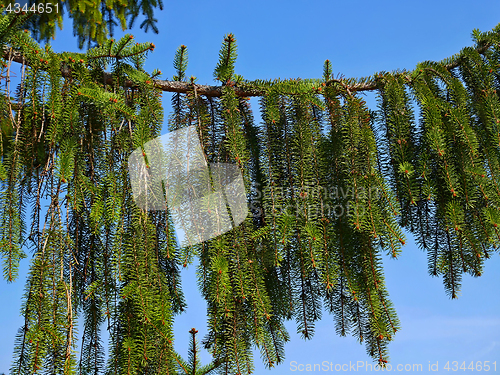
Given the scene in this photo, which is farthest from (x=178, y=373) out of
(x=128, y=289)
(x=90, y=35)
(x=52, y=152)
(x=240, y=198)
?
(x=90, y=35)

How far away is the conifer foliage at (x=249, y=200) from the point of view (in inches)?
46.3

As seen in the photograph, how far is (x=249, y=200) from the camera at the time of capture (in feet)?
4.65

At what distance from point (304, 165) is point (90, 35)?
1.42 meters

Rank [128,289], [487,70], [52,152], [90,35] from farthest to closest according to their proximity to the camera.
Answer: [90,35] → [487,70] → [52,152] → [128,289]

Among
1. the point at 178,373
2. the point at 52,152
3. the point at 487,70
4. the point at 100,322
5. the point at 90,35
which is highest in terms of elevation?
the point at 90,35

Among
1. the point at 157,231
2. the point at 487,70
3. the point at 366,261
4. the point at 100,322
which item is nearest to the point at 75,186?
the point at 157,231

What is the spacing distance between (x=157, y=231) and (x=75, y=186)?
10.7 inches

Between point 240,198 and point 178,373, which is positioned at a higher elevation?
point 240,198

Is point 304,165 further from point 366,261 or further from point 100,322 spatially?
point 100,322

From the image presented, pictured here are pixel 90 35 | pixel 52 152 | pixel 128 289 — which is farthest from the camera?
pixel 90 35

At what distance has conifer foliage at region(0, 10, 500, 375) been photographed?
3.85ft

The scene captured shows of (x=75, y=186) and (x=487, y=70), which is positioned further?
(x=487, y=70)

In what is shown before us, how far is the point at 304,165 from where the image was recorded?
1323mm

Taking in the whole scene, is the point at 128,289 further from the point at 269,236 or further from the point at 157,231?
the point at 269,236
